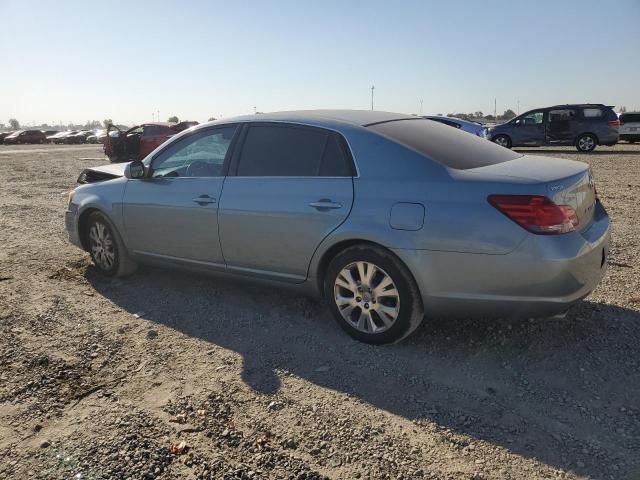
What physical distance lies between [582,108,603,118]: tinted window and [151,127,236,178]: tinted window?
18135mm

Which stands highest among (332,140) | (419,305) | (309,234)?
(332,140)

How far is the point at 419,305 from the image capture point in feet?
10.9

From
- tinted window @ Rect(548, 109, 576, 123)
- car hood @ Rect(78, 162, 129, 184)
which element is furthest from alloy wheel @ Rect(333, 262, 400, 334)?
tinted window @ Rect(548, 109, 576, 123)

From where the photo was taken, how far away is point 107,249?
16.7 ft

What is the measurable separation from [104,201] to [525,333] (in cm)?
389

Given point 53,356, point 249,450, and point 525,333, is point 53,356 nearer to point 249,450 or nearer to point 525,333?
point 249,450

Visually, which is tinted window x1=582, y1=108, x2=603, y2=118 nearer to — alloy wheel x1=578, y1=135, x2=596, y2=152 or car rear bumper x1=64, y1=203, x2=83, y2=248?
alloy wheel x1=578, y1=135, x2=596, y2=152

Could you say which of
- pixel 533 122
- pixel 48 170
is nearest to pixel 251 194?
pixel 48 170

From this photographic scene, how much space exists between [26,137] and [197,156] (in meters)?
51.3

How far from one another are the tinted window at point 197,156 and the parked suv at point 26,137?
50.3m

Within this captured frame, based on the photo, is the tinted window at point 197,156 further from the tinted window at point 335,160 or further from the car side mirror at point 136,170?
the tinted window at point 335,160

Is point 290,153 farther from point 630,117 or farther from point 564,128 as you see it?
point 630,117

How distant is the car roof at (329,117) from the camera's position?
3.83 meters

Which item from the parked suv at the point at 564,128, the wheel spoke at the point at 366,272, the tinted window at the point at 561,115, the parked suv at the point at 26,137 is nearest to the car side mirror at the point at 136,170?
the wheel spoke at the point at 366,272
